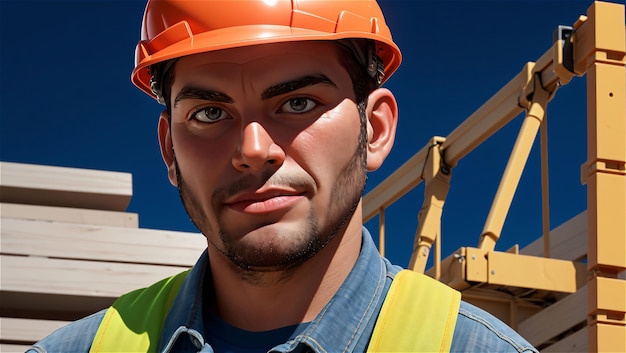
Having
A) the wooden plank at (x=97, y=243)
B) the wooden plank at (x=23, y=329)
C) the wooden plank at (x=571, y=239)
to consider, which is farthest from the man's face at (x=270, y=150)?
the wooden plank at (x=571, y=239)

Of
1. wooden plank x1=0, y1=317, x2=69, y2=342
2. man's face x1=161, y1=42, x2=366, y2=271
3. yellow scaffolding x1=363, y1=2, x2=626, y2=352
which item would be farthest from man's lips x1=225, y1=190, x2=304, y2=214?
yellow scaffolding x1=363, y1=2, x2=626, y2=352

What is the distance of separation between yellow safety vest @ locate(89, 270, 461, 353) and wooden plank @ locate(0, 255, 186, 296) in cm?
280

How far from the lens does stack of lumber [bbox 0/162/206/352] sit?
15.8 feet

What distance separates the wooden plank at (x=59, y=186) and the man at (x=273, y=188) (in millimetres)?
3366

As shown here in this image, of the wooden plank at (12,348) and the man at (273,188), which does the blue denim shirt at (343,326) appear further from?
the wooden plank at (12,348)

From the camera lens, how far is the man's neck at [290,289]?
1961 millimetres

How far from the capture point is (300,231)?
1881mm

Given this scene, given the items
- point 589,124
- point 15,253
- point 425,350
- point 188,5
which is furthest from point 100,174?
point 425,350

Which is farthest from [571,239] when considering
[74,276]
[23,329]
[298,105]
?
[298,105]

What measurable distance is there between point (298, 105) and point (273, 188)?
0.65 ft

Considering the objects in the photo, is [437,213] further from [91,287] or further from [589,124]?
[91,287]

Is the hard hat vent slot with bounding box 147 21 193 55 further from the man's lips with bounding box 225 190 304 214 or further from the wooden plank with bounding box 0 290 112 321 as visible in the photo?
the wooden plank with bounding box 0 290 112 321

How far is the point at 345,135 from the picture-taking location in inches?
77.3

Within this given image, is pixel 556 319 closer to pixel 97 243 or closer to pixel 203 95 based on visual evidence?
pixel 97 243
